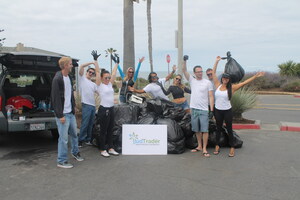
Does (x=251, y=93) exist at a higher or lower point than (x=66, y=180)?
higher

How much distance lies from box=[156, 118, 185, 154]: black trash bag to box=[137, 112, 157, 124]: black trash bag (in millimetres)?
190

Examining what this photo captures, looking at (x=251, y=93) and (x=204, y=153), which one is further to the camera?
(x=251, y=93)

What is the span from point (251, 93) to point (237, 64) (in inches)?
120

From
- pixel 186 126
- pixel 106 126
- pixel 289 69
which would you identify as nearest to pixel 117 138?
pixel 106 126

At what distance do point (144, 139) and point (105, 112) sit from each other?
975mm

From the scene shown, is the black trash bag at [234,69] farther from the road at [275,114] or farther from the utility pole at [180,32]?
the road at [275,114]

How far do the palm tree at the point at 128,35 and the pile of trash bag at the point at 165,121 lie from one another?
15.6 feet

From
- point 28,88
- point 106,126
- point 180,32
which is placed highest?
point 180,32

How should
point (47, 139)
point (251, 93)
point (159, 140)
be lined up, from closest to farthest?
point (159, 140) → point (47, 139) → point (251, 93)

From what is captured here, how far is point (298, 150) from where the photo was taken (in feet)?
19.3

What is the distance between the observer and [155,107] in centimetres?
614

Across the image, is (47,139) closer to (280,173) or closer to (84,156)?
(84,156)

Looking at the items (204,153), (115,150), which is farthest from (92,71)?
(204,153)

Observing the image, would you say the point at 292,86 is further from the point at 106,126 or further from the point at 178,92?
the point at 106,126
